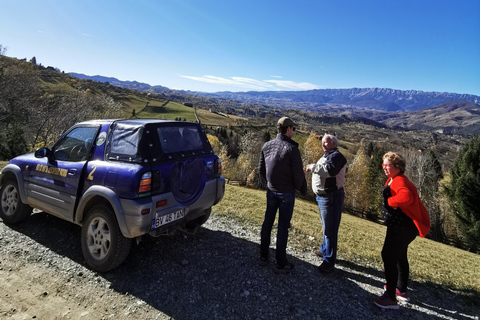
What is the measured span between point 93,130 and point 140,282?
2.83m

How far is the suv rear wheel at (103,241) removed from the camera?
364cm

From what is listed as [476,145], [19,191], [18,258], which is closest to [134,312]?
[18,258]

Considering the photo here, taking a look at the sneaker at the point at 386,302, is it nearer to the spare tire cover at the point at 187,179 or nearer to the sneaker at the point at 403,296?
the sneaker at the point at 403,296

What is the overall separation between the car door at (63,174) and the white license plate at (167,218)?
160cm

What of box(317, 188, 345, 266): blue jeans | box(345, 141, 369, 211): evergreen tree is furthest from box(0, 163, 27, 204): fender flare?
box(345, 141, 369, 211): evergreen tree

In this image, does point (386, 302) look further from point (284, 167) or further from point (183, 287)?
point (183, 287)

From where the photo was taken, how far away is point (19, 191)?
4.93 m

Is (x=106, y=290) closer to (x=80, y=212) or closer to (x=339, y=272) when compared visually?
(x=80, y=212)

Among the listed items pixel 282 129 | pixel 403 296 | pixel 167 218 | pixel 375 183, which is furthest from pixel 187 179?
pixel 375 183

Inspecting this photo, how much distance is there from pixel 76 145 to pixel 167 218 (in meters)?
2.40

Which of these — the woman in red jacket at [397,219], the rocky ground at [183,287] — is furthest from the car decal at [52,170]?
the woman in red jacket at [397,219]

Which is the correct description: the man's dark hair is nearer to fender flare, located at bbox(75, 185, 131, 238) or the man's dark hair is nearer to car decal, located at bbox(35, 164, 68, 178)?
fender flare, located at bbox(75, 185, 131, 238)

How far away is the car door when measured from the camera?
415 cm

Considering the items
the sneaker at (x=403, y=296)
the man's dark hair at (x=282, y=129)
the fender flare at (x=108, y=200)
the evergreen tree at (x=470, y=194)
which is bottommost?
A: the evergreen tree at (x=470, y=194)
